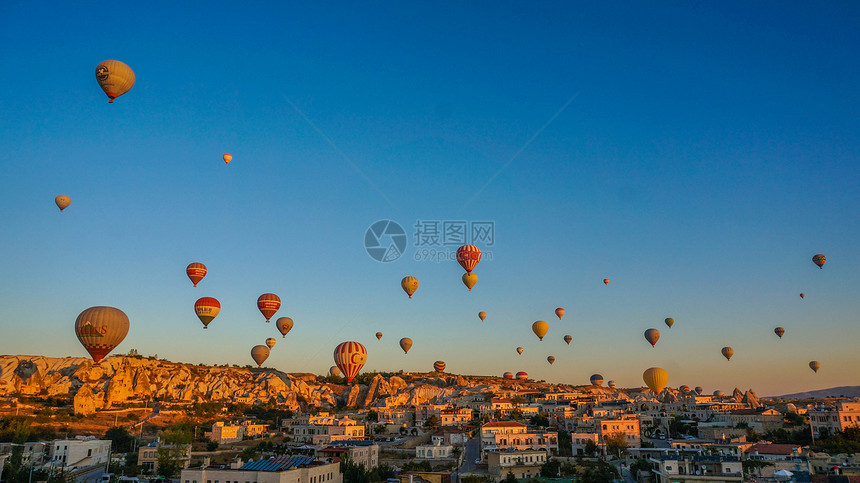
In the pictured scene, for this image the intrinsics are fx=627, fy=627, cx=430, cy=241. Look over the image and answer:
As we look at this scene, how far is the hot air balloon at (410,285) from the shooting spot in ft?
174

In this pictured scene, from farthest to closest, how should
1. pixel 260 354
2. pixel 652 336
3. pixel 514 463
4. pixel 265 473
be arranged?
pixel 260 354
pixel 652 336
pixel 514 463
pixel 265 473

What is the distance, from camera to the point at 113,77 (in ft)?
110

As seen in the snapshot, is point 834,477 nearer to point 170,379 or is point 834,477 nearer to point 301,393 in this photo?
point 301,393

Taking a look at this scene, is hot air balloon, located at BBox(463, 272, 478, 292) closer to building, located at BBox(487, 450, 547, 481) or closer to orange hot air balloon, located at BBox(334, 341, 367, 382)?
orange hot air balloon, located at BBox(334, 341, 367, 382)

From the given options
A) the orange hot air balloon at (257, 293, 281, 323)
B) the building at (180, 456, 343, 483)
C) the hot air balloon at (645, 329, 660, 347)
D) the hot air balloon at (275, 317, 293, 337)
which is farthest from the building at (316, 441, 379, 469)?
the hot air balloon at (645, 329, 660, 347)

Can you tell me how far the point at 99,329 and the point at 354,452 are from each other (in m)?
17.7

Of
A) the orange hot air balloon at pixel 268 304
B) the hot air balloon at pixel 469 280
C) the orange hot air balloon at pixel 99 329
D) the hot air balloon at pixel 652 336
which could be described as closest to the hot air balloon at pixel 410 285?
the hot air balloon at pixel 469 280

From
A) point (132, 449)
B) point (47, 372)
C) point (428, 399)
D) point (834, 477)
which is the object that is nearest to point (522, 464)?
point (834, 477)

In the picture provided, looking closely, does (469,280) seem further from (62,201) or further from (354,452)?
(62,201)

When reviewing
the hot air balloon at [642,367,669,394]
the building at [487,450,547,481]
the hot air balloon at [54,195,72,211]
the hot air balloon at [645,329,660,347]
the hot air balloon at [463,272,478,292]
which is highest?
the hot air balloon at [54,195,72,211]

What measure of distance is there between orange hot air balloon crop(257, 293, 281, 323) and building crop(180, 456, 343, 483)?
21.5 metres

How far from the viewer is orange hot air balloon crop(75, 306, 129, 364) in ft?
128

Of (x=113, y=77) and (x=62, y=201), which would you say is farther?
(x=62, y=201)

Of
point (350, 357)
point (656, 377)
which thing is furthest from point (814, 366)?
point (350, 357)
